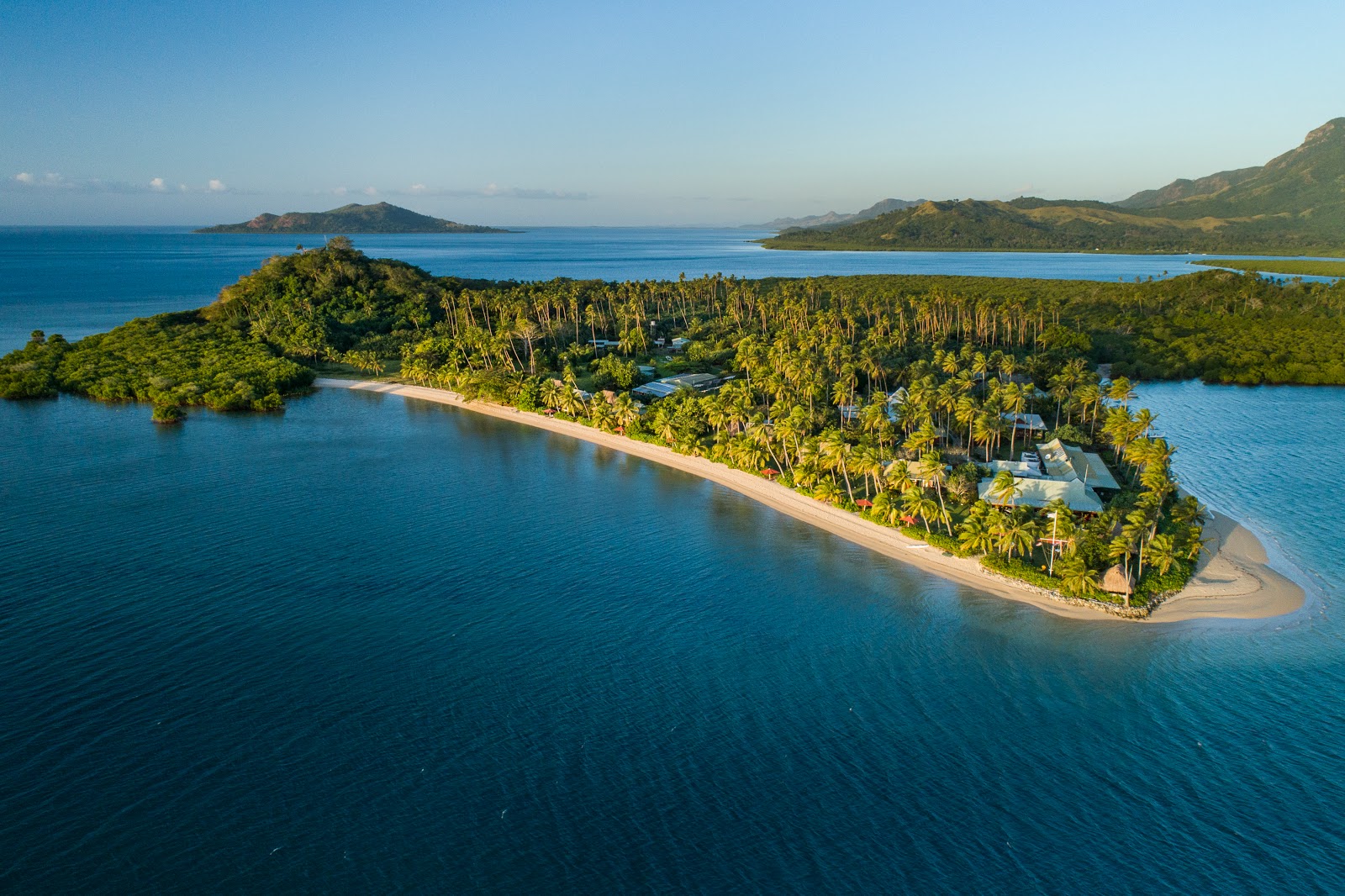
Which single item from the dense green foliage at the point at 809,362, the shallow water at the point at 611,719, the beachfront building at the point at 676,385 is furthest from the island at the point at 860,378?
the shallow water at the point at 611,719

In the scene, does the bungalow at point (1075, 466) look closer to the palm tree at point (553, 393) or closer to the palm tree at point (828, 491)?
the palm tree at point (828, 491)

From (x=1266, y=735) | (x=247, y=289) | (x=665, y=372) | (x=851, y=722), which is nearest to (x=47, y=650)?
(x=851, y=722)

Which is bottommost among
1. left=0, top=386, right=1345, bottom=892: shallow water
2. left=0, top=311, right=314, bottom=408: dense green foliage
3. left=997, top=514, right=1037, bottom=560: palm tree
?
left=0, top=386, right=1345, bottom=892: shallow water

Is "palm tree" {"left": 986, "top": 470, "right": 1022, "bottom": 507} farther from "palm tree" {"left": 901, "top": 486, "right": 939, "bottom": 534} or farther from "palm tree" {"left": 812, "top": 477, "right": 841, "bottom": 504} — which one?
"palm tree" {"left": 812, "top": 477, "right": 841, "bottom": 504}

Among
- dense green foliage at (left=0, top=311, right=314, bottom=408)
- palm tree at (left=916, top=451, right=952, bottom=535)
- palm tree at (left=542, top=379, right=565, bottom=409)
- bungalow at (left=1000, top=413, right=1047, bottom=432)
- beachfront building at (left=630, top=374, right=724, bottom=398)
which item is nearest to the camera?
palm tree at (left=916, top=451, right=952, bottom=535)

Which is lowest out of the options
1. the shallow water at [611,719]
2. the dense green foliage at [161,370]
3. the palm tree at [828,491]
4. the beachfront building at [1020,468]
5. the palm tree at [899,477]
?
the shallow water at [611,719]

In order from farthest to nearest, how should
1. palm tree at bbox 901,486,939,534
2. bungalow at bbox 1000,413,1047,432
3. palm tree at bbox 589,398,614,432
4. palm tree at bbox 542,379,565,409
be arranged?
palm tree at bbox 542,379,565,409, palm tree at bbox 589,398,614,432, bungalow at bbox 1000,413,1047,432, palm tree at bbox 901,486,939,534

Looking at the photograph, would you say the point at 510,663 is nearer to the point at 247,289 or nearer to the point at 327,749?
the point at 327,749

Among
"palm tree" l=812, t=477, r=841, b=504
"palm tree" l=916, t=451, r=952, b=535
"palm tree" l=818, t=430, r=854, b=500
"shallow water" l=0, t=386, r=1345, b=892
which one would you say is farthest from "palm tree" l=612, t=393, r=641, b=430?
"palm tree" l=916, t=451, r=952, b=535
